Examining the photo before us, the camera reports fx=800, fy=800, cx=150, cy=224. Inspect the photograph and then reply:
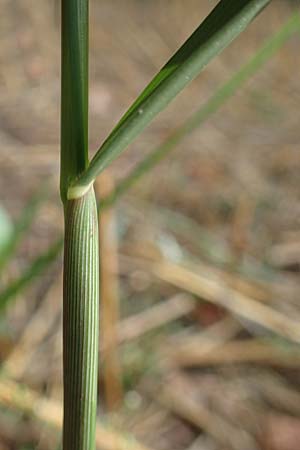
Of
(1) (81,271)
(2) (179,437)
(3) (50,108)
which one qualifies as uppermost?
(1) (81,271)

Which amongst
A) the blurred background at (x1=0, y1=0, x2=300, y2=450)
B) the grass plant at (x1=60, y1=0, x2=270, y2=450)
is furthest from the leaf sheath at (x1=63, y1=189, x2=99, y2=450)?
the blurred background at (x1=0, y1=0, x2=300, y2=450)

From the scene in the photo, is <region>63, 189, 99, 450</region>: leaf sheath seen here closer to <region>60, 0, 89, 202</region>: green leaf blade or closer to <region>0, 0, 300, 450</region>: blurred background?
<region>60, 0, 89, 202</region>: green leaf blade

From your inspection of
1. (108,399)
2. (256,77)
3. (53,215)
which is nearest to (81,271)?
(108,399)

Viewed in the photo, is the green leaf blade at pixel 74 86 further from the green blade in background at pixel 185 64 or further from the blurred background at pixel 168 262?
the blurred background at pixel 168 262

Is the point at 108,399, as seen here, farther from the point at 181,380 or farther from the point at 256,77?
the point at 256,77

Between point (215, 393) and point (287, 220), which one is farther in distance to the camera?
point (287, 220)

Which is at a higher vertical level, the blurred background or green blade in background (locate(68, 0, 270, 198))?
green blade in background (locate(68, 0, 270, 198))
